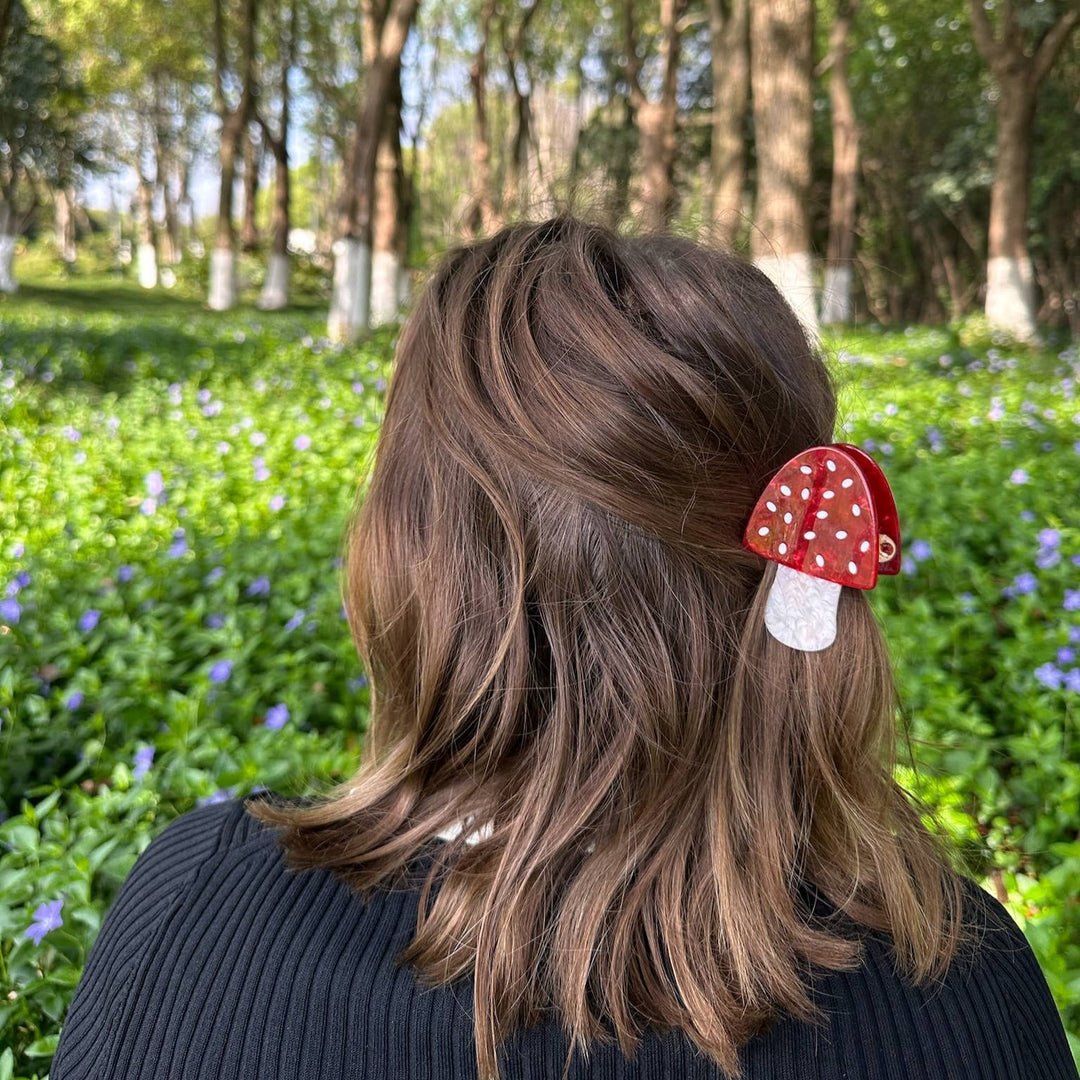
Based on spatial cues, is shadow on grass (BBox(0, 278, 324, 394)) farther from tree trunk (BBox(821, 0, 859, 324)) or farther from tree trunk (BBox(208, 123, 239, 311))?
tree trunk (BBox(821, 0, 859, 324))

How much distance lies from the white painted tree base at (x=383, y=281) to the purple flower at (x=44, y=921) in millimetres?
7789

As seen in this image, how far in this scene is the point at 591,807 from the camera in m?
0.84

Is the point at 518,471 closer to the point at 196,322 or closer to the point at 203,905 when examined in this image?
the point at 203,905

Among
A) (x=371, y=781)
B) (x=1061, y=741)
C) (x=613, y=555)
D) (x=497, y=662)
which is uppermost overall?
(x=613, y=555)

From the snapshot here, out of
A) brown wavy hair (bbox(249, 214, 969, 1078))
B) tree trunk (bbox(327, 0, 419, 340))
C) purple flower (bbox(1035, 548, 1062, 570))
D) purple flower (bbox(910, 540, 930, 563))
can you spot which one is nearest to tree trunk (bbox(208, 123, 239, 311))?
tree trunk (bbox(327, 0, 419, 340))

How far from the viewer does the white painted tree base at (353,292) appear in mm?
8422

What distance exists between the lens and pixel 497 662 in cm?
86

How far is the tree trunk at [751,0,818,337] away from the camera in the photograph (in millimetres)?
5984

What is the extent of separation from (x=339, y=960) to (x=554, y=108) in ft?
89.0

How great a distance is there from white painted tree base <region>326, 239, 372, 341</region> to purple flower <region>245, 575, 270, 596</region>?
231 inches

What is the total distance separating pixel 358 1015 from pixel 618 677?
0.38m

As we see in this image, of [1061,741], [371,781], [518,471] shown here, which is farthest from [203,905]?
[1061,741]

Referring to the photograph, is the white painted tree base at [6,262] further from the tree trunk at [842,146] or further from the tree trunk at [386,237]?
the tree trunk at [842,146]

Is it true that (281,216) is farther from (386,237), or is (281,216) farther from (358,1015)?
(358,1015)
